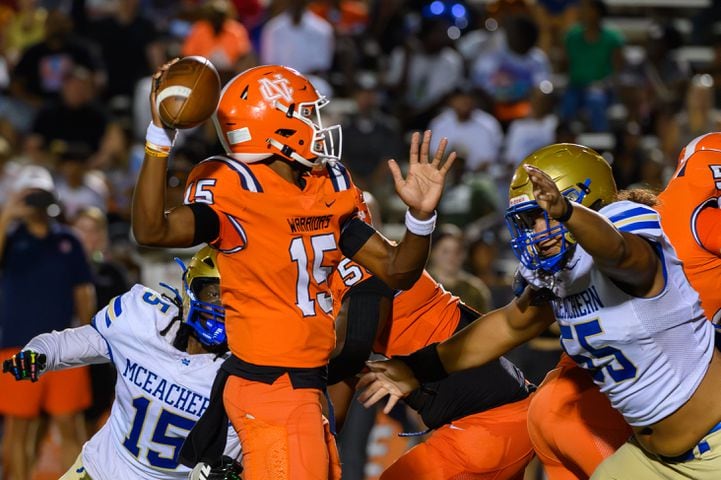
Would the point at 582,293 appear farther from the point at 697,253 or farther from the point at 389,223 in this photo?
the point at 389,223

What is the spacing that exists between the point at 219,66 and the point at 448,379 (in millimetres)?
6548

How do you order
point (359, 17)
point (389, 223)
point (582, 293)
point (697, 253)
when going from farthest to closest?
point (359, 17) → point (389, 223) → point (697, 253) → point (582, 293)

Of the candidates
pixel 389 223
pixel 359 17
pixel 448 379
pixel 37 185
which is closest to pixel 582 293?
pixel 448 379

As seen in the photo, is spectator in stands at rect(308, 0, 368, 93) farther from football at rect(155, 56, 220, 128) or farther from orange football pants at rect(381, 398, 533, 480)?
football at rect(155, 56, 220, 128)

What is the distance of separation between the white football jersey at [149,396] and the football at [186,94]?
3.47 feet

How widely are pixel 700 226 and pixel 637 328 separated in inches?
30.8

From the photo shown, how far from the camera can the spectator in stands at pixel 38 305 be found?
25.7 feet

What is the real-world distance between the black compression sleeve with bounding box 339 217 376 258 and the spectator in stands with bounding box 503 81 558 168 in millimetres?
6504

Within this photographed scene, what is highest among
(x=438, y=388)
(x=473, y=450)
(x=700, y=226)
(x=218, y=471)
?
(x=700, y=226)

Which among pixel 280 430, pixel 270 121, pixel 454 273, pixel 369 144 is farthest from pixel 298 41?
pixel 280 430

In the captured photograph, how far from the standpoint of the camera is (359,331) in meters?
4.84

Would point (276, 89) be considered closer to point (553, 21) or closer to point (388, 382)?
point (388, 382)

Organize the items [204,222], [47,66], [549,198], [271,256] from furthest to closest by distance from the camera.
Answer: [47,66] → [271,256] → [204,222] → [549,198]

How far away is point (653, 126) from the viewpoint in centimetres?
1162
